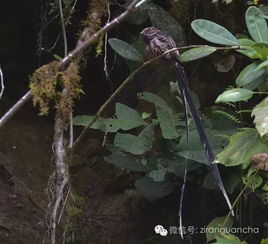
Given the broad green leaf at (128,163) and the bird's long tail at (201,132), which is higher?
the bird's long tail at (201,132)

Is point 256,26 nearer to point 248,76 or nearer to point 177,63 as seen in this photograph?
point 248,76

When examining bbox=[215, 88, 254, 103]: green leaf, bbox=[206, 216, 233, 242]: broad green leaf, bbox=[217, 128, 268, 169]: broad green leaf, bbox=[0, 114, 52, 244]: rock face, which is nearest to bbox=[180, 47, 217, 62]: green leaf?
bbox=[215, 88, 254, 103]: green leaf

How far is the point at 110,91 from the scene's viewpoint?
2.87 m

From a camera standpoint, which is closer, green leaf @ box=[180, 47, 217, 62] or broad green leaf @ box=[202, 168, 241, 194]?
green leaf @ box=[180, 47, 217, 62]

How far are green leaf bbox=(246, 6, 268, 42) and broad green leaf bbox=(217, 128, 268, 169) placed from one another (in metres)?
0.29

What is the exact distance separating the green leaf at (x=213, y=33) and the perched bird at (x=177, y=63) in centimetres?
33

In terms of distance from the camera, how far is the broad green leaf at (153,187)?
2.02 metres

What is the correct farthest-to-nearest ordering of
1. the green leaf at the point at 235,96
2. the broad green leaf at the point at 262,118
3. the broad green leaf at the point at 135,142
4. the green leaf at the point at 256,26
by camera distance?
1. the broad green leaf at the point at 135,142
2. the green leaf at the point at 256,26
3. the green leaf at the point at 235,96
4. the broad green leaf at the point at 262,118

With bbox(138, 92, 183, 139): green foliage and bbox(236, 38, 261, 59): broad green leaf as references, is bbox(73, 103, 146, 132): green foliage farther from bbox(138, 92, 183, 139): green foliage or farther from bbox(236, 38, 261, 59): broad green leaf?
bbox(236, 38, 261, 59): broad green leaf

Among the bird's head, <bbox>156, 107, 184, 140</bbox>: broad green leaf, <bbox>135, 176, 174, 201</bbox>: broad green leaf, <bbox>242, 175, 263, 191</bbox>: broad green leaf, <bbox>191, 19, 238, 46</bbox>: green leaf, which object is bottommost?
<bbox>135, 176, 174, 201</bbox>: broad green leaf

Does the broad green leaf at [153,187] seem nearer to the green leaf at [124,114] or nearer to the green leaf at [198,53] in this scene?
the green leaf at [124,114]

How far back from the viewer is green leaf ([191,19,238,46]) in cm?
156

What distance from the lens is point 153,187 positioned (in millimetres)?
2021

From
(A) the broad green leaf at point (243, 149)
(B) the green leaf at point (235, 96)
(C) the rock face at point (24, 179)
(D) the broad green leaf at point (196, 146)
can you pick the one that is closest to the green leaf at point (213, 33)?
(B) the green leaf at point (235, 96)
